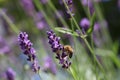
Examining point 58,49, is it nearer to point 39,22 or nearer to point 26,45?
point 26,45

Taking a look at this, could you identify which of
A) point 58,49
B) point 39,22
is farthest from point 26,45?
point 39,22

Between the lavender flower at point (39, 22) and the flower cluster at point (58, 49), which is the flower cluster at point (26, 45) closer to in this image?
the flower cluster at point (58, 49)

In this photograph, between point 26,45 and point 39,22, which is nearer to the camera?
point 26,45

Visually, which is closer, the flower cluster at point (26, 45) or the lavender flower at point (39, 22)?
the flower cluster at point (26, 45)

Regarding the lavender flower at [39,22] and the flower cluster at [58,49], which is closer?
the flower cluster at [58,49]

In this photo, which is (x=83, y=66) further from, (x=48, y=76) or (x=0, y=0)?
(x=0, y=0)

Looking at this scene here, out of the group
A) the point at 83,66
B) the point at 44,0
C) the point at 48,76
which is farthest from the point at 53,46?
the point at 83,66

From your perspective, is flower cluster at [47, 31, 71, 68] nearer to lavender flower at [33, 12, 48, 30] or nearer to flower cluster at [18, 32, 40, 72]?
flower cluster at [18, 32, 40, 72]

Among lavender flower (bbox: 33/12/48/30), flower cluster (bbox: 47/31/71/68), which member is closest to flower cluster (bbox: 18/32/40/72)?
flower cluster (bbox: 47/31/71/68)

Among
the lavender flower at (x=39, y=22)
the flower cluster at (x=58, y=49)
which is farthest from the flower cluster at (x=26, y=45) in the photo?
the lavender flower at (x=39, y=22)
